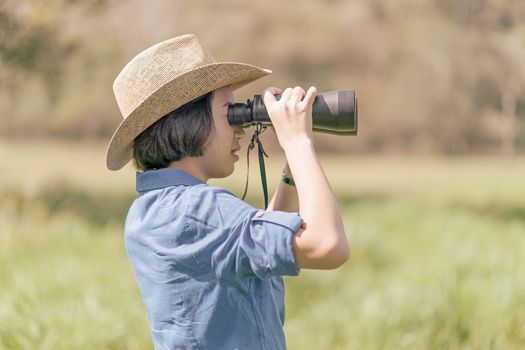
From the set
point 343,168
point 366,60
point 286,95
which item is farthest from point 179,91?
point 366,60

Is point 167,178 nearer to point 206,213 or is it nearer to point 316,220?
point 206,213

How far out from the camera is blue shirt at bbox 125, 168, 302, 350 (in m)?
1.60

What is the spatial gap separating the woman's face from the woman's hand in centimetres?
21

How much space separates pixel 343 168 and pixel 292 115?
19.4 m

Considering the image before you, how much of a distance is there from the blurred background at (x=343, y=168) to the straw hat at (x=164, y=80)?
1.76 meters

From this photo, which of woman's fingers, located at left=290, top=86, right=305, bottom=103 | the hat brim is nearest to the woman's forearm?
woman's fingers, located at left=290, top=86, right=305, bottom=103

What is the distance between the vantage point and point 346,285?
17.5 ft

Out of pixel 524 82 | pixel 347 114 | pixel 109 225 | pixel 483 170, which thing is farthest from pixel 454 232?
pixel 524 82

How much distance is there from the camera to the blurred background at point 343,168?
3949 mm

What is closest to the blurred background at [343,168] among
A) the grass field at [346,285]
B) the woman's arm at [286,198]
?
the grass field at [346,285]

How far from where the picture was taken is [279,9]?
93.0 ft

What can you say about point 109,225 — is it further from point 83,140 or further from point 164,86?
point 83,140

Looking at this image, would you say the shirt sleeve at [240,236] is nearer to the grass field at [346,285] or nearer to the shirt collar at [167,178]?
the shirt collar at [167,178]

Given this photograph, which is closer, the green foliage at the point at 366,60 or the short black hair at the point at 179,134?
the short black hair at the point at 179,134
